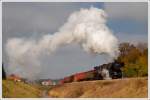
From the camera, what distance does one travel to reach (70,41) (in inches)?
100

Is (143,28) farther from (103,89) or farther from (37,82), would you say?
(37,82)

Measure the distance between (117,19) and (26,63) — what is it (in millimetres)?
434

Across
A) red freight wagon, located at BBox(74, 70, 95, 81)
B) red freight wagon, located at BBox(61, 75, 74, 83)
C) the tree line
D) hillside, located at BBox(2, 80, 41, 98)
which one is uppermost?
the tree line

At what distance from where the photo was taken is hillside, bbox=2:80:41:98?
254cm

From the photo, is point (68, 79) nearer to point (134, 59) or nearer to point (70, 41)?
point (70, 41)

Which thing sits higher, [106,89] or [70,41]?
[70,41]

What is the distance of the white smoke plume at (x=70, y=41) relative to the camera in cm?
254

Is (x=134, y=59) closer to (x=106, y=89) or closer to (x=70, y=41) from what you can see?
(x=106, y=89)

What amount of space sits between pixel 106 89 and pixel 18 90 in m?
0.38

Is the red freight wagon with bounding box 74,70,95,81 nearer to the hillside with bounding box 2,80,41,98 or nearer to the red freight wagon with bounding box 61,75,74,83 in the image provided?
the red freight wagon with bounding box 61,75,74,83

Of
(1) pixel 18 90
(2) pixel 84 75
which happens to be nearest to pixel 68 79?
(2) pixel 84 75

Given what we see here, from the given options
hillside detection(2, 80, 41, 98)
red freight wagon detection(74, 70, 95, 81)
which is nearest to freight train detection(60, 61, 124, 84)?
red freight wagon detection(74, 70, 95, 81)

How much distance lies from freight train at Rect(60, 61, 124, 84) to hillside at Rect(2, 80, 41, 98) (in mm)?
125

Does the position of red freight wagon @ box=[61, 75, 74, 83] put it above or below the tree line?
below
